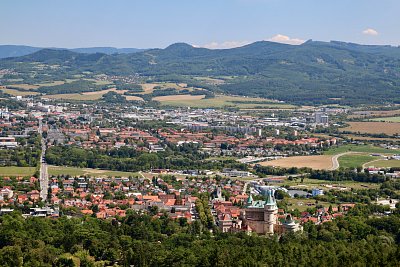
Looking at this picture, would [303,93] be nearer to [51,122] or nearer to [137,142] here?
[51,122]

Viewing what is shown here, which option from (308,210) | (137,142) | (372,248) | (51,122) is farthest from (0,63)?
(372,248)

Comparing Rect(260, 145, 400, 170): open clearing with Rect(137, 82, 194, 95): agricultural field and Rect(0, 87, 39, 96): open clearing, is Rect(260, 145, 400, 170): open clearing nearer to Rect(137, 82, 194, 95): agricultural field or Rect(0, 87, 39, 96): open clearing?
Rect(0, 87, 39, 96): open clearing

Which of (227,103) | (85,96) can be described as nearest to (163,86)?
(85,96)

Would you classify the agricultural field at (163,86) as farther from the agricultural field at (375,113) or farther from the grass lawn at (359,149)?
the grass lawn at (359,149)

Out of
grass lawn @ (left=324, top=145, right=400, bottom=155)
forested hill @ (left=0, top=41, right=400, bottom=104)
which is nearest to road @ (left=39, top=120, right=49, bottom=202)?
grass lawn @ (left=324, top=145, right=400, bottom=155)

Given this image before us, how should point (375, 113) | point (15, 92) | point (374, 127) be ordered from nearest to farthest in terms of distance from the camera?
point (374, 127)
point (375, 113)
point (15, 92)

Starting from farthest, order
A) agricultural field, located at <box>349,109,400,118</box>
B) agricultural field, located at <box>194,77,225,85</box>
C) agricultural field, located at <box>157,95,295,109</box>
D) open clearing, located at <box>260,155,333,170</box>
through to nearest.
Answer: agricultural field, located at <box>194,77,225,85</box>
agricultural field, located at <box>157,95,295,109</box>
agricultural field, located at <box>349,109,400,118</box>
open clearing, located at <box>260,155,333,170</box>

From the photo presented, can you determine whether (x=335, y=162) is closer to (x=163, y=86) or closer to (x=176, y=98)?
(x=176, y=98)

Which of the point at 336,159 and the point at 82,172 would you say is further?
the point at 336,159
